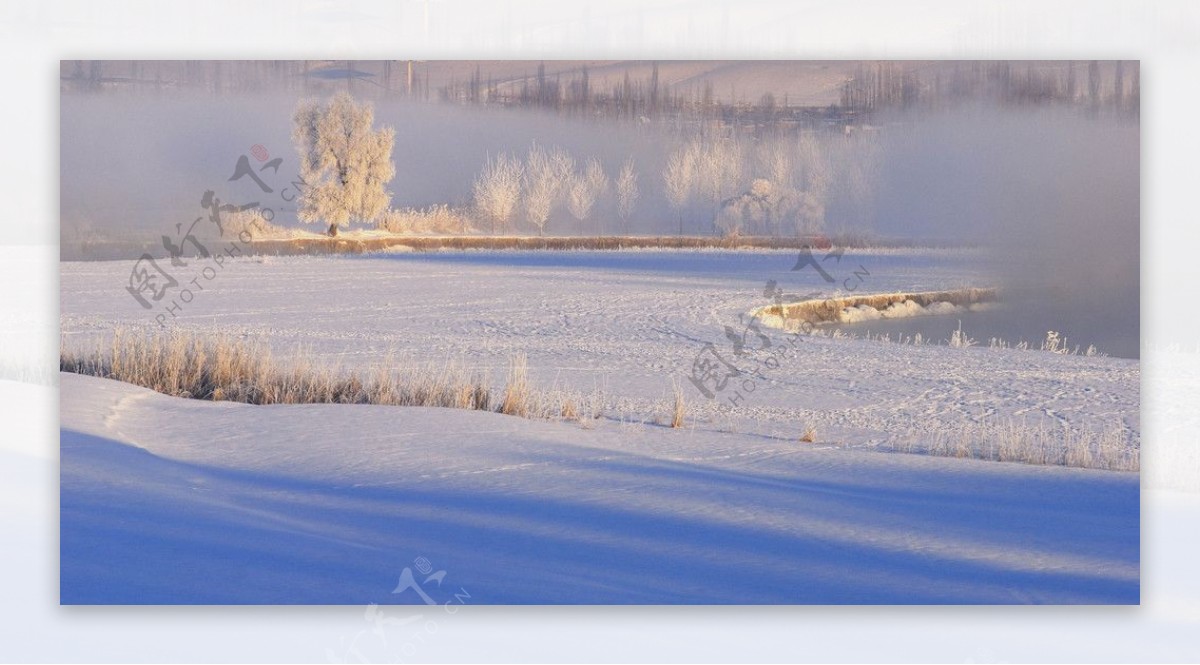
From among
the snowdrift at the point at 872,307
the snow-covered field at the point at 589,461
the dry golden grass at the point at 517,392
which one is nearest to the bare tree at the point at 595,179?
the snow-covered field at the point at 589,461

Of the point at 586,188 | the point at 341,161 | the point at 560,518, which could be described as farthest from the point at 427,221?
the point at 560,518

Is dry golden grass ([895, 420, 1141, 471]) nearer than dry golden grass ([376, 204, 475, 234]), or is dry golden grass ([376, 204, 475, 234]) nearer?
dry golden grass ([895, 420, 1141, 471])

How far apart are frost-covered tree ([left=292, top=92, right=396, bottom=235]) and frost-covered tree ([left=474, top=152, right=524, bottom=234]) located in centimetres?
41

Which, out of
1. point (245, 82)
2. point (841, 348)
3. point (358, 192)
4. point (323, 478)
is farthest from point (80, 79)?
point (841, 348)

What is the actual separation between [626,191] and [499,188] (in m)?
0.58

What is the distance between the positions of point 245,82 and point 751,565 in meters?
3.02

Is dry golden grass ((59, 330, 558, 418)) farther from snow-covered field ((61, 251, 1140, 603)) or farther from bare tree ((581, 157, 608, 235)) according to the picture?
bare tree ((581, 157, 608, 235))

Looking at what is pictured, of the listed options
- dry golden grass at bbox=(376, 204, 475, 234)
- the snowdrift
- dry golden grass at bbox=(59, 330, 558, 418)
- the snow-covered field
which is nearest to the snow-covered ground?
the snow-covered field

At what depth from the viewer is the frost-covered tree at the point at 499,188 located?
633 centimetres

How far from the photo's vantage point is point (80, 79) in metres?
6.21

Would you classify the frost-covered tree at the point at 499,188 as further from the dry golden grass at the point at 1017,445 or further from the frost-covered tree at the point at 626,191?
the dry golden grass at the point at 1017,445

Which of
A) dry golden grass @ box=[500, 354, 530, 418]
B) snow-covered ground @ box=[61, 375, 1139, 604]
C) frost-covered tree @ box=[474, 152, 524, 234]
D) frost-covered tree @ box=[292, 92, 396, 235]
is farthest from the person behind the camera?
frost-covered tree @ box=[474, 152, 524, 234]

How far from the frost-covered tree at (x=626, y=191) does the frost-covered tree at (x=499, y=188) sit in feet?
1.48

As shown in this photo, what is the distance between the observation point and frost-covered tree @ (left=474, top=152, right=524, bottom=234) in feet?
20.8
